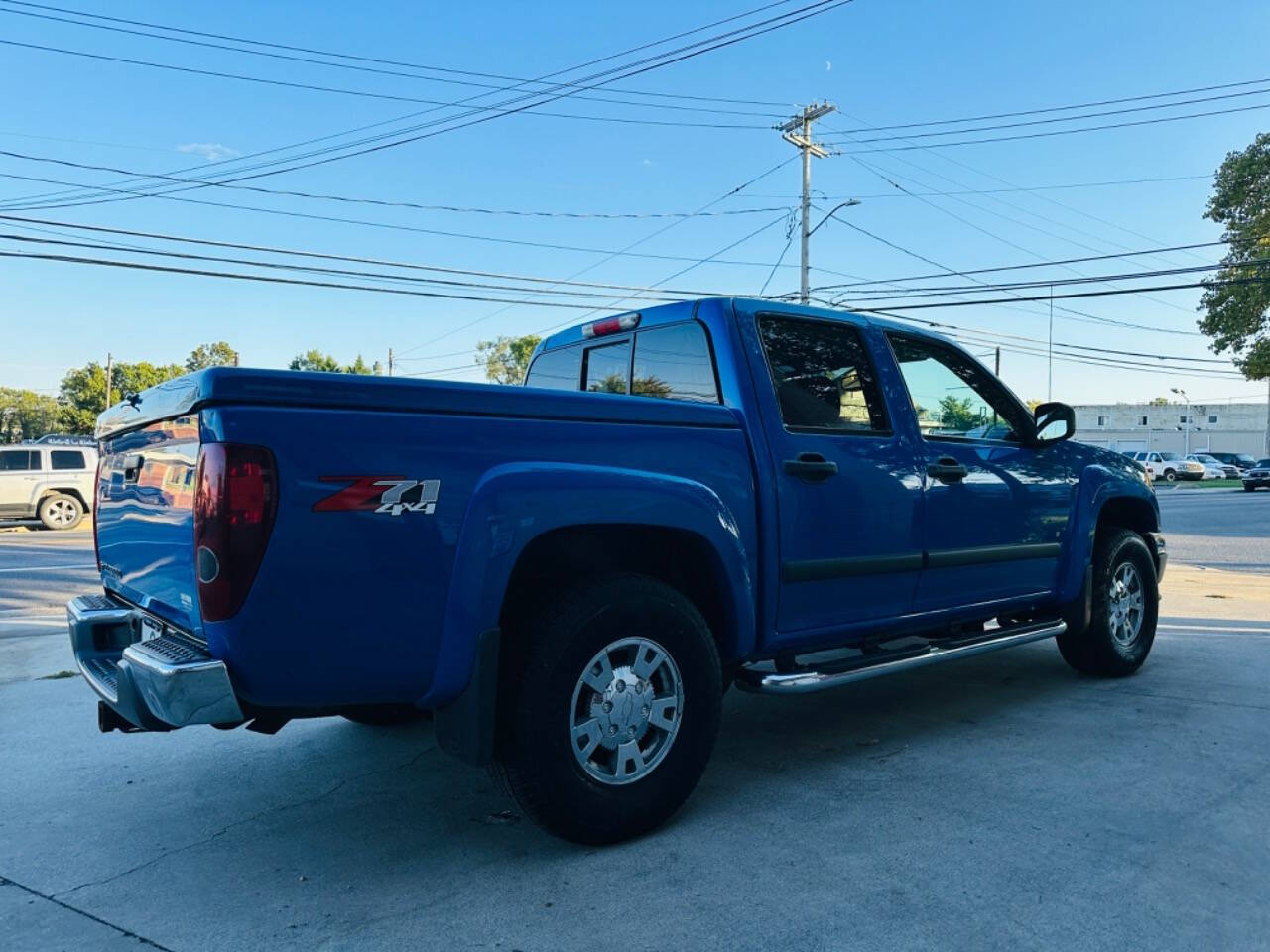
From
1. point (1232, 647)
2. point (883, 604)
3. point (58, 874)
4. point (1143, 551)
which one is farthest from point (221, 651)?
point (1232, 647)

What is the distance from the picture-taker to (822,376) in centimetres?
397

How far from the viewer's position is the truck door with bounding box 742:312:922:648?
3641mm

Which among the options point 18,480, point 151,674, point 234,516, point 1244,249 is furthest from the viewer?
point 1244,249

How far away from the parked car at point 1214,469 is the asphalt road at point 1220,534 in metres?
24.2

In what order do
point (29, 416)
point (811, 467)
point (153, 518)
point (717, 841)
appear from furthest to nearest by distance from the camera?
1. point (29, 416)
2. point (811, 467)
3. point (717, 841)
4. point (153, 518)

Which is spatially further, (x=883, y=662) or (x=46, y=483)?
(x=46, y=483)

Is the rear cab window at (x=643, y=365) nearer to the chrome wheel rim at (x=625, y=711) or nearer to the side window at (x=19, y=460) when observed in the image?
the chrome wheel rim at (x=625, y=711)

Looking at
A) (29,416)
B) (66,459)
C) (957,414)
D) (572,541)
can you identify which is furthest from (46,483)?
(29,416)

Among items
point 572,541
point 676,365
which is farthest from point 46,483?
point 572,541

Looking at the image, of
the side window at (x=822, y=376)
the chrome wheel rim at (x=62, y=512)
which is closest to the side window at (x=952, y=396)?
the side window at (x=822, y=376)

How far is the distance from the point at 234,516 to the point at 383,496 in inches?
15.4

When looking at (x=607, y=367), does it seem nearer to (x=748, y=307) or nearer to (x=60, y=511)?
(x=748, y=307)

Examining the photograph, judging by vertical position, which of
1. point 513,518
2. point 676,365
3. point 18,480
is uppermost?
point 676,365

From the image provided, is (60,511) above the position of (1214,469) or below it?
below
